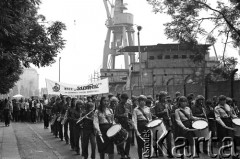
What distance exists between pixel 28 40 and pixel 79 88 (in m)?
8.13

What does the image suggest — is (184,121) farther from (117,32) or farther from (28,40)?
(117,32)


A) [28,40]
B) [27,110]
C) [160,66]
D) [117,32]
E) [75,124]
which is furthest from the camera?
[117,32]

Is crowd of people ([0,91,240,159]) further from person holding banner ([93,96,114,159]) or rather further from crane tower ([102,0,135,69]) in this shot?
crane tower ([102,0,135,69])

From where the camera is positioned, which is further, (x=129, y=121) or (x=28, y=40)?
(x=28, y=40)

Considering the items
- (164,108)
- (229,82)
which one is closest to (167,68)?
(229,82)

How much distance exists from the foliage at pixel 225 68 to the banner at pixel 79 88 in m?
7.27

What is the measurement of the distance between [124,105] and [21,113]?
19.6 m

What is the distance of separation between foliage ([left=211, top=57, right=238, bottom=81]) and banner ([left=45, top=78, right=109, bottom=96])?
23.8 ft

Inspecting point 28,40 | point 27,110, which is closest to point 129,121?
point 28,40

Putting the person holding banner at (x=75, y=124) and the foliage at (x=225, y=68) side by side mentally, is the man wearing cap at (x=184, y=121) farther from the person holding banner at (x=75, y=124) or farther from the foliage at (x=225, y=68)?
the foliage at (x=225, y=68)

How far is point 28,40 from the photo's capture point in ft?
45.3

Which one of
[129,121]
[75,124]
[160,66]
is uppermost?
[160,66]

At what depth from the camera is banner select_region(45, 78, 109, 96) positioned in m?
21.1

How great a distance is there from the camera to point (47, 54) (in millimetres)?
14125
